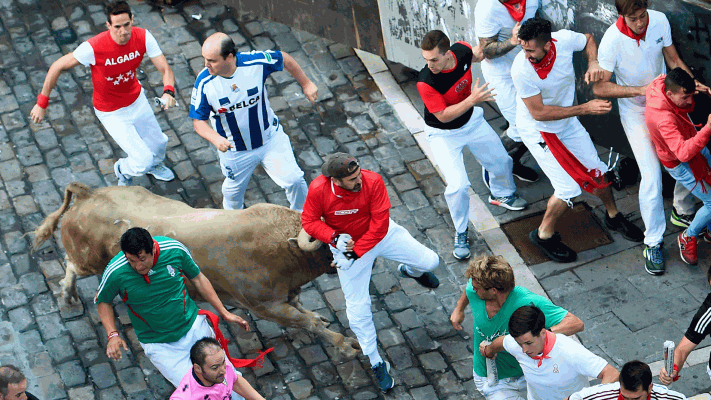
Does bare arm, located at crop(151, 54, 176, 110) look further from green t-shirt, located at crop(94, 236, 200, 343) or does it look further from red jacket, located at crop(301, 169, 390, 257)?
red jacket, located at crop(301, 169, 390, 257)

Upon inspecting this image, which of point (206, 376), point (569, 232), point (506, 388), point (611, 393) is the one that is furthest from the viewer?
point (569, 232)

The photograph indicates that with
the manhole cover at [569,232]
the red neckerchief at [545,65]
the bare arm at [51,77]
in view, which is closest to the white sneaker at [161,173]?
the bare arm at [51,77]

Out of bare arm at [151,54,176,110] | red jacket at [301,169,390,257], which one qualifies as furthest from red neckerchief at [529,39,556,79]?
bare arm at [151,54,176,110]

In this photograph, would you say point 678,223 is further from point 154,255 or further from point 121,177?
point 121,177

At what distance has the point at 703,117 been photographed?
8.48 meters

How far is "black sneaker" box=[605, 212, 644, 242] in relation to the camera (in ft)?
30.6

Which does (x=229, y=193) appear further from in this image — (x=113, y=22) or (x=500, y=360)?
(x=500, y=360)

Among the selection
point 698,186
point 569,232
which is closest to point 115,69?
point 569,232

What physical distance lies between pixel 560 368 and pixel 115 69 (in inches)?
216

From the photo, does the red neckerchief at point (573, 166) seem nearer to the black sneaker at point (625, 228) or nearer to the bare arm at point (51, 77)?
the black sneaker at point (625, 228)

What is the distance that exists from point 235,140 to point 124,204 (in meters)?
1.25

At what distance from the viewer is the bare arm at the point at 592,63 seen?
28.4 ft

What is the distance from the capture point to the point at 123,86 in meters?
9.84

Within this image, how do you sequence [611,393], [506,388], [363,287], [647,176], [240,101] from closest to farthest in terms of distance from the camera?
[611,393] < [506,388] < [363,287] < [647,176] < [240,101]
